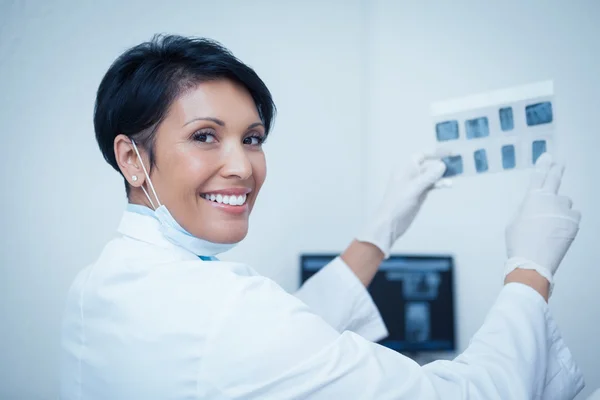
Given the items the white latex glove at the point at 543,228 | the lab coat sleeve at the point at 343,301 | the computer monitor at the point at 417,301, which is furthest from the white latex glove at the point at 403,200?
the computer monitor at the point at 417,301

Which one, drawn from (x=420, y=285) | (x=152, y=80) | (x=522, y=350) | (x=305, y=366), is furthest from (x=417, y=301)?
(x=152, y=80)

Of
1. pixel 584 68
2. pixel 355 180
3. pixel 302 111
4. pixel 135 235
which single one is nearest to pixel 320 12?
pixel 302 111

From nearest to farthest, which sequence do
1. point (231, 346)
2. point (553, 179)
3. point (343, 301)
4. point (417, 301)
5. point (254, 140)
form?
point (231, 346)
point (254, 140)
point (553, 179)
point (343, 301)
point (417, 301)

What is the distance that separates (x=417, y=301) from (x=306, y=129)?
0.78 m

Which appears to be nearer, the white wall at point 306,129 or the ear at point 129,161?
the ear at point 129,161

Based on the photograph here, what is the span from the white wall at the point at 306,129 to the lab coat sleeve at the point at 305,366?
88 centimetres

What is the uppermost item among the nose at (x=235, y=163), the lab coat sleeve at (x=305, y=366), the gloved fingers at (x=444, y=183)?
the nose at (x=235, y=163)

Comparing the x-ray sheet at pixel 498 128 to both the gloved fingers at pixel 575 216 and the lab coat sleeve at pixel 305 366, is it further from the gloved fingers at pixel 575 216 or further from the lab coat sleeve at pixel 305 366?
the lab coat sleeve at pixel 305 366

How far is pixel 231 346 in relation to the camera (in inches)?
25.2

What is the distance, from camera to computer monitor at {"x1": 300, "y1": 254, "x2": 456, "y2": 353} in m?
1.64

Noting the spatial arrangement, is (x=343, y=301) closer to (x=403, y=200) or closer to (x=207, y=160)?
(x=403, y=200)

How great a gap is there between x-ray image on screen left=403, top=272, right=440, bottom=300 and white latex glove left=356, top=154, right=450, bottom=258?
384mm

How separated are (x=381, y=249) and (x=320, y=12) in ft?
3.42

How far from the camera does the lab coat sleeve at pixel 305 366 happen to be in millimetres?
638
